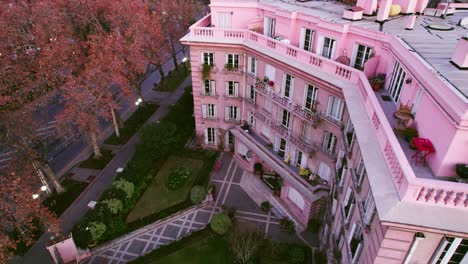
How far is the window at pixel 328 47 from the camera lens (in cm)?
3173

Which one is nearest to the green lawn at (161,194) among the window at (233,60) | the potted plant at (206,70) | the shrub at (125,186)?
the shrub at (125,186)

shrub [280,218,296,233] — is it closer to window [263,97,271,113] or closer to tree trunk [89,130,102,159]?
window [263,97,271,113]

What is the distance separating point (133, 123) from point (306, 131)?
33.2 m

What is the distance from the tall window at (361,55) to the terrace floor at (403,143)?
3993 mm

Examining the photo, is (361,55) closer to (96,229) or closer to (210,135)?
(210,135)

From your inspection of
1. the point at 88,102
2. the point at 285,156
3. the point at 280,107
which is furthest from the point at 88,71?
the point at 285,156

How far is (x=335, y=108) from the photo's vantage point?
31.4m

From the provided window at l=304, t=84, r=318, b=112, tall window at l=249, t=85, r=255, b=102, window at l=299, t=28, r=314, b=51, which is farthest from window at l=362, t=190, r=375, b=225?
tall window at l=249, t=85, r=255, b=102

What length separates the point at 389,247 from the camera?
17031mm

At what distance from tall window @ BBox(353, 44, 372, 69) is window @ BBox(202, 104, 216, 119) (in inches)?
843

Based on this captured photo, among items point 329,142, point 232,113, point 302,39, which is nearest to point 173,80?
point 232,113

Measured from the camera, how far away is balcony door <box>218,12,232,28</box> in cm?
4089

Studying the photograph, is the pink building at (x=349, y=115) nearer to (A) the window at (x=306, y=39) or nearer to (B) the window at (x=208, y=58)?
(A) the window at (x=306, y=39)

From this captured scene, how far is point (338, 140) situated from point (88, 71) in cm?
3060
